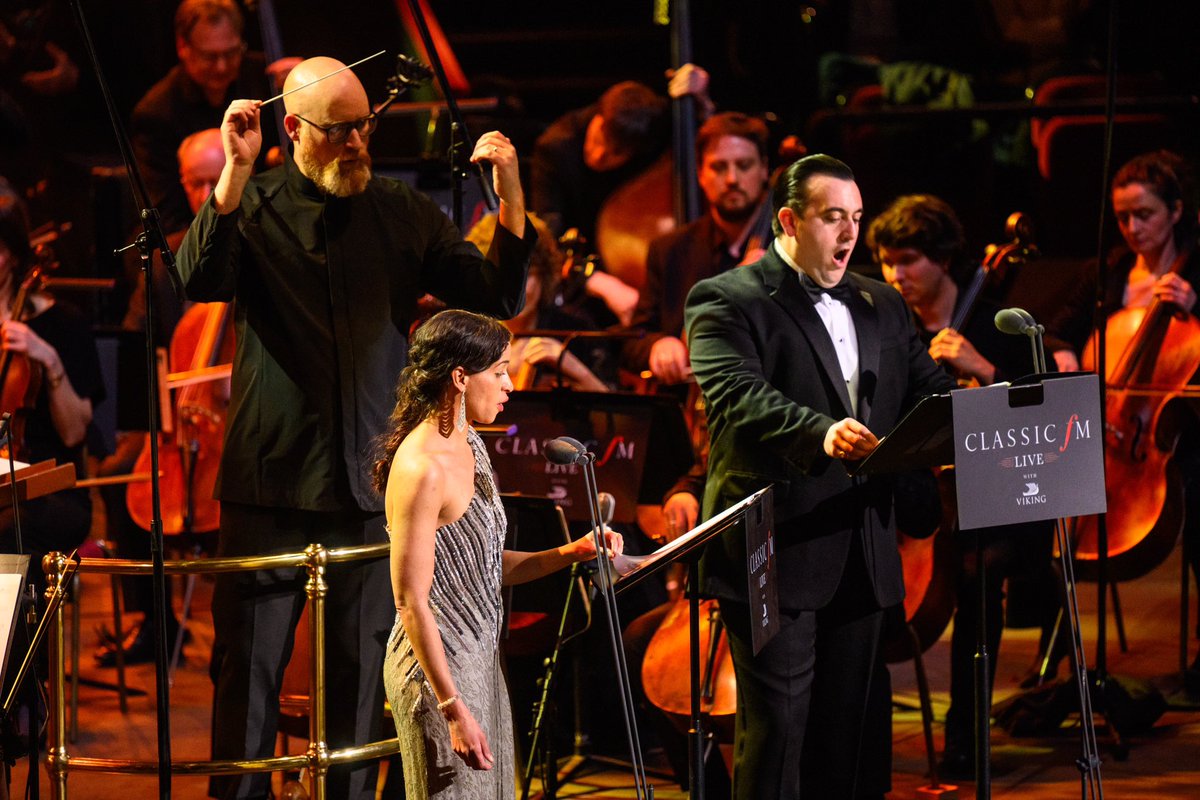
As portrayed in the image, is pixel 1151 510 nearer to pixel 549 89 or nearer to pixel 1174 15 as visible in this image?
pixel 1174 15

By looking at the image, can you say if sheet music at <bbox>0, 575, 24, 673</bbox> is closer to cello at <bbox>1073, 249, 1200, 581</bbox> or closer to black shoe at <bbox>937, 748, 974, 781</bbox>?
black shoe at <bbox>937, 748, 974, 781</bbox>

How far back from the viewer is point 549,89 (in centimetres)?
813

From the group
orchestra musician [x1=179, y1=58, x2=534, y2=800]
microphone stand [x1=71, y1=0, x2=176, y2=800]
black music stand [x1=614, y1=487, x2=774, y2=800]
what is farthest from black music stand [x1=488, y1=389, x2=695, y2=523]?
microphone stand [x1=71, y1=0, x2=176, y2=800]

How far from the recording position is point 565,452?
2779 mm

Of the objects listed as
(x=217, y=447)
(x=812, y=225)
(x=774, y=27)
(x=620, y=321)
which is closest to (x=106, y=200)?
(x=217, y=447)

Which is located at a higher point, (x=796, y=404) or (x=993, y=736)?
(x=796, y=404)

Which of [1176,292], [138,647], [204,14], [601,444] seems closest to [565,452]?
[601,444]

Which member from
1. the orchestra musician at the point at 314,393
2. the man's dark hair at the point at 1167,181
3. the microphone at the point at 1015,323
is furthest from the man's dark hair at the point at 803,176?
the man's dark hair at the point at 1167,181

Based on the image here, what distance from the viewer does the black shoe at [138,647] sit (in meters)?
5.78

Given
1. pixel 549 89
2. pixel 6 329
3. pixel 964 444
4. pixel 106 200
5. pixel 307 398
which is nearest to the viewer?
pixel 964 444

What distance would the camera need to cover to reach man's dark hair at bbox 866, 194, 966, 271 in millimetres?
4590

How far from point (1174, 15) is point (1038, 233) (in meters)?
1.18

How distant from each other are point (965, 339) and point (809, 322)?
45.4 inches

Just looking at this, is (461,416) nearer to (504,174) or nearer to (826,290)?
(504,174)
